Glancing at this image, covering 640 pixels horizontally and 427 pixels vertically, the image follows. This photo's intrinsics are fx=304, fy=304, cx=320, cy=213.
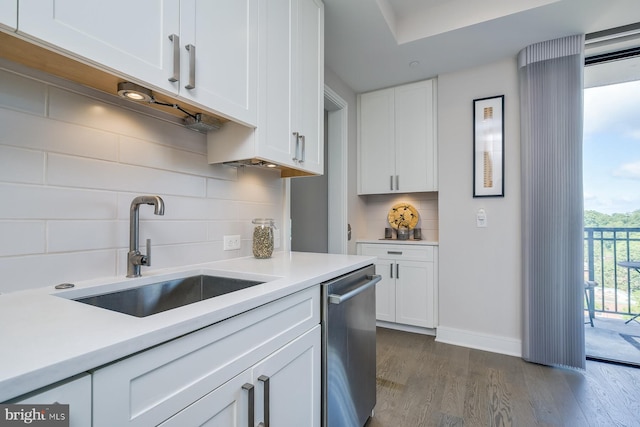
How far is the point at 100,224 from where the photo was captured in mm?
1062

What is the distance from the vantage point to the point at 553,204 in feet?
7.73

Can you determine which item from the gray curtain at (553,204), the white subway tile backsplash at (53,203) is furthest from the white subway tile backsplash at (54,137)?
the gray curtain at (553,204)

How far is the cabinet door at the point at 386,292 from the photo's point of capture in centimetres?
313

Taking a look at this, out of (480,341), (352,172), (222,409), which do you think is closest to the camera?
(222,409)

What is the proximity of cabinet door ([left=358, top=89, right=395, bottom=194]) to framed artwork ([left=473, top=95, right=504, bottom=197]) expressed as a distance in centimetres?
80

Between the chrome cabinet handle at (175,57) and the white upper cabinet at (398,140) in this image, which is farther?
the white upper cabinet at (398,140)

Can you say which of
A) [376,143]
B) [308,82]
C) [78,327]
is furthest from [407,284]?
[78,327]

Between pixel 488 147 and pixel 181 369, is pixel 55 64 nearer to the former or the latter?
pixel 181 369

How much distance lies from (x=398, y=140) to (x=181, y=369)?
3027 mm

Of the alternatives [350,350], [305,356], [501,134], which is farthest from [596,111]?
[305,356]

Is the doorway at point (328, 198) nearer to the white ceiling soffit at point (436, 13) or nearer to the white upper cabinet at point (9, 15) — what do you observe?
the white ceiling soffit at point (436, 13)

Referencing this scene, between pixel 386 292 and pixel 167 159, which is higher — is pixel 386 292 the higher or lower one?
the lower one

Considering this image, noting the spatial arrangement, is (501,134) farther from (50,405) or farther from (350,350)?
(50,405)

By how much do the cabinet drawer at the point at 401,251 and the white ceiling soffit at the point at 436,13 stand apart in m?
1.86
